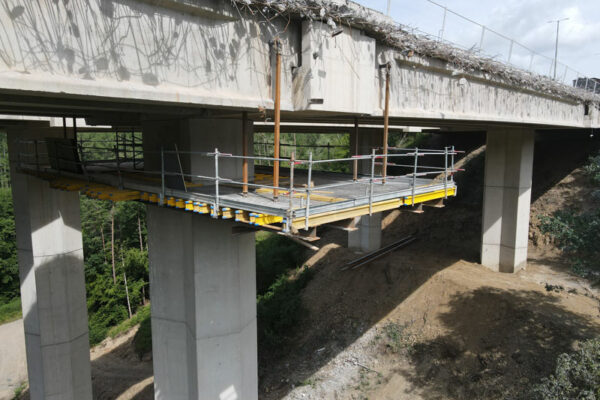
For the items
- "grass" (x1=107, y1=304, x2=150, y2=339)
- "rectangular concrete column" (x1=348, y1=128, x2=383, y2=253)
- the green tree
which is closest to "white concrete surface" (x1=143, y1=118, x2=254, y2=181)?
"rectangular concrete column" (x1=348, y1=128, x2=383, y2=253)

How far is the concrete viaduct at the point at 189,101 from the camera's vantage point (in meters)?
4.99

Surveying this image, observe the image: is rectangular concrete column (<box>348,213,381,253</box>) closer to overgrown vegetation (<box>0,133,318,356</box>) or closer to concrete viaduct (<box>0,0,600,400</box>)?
overgrown vegetation (<box>0,133,318,356</box>)

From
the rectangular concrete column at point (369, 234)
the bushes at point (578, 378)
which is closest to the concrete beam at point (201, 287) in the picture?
the bushes at point (578, 378)

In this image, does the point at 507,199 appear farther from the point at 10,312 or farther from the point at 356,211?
the point at 10,312

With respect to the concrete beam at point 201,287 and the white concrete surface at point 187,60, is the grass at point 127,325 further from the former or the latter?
the white concrete surface at point 187,60

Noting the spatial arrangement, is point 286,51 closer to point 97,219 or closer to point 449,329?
point 449,329

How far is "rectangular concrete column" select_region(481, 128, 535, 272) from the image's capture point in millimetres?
17688

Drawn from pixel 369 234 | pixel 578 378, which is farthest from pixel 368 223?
pixel 578 378

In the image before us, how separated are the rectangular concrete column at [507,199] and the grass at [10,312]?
1256 inches

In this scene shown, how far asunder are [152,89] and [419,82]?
261 inches

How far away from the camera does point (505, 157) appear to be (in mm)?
18000

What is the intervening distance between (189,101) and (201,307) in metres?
4.03

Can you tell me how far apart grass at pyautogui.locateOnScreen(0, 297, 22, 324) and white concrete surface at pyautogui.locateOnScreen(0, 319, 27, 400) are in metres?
0.88

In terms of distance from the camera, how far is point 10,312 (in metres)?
29.4
